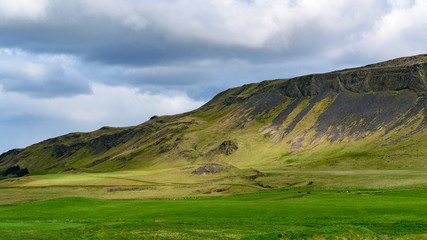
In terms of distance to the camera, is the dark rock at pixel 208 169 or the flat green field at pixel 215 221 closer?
the flat green field at pixel 215 221

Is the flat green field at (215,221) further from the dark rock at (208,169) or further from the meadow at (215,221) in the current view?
the dark rock at (208,169)

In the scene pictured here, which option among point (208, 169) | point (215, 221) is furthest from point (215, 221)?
point (208, 169)

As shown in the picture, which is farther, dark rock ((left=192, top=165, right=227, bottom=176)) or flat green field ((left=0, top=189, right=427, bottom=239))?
dark rock ((left=192, top=165, right=227, bottom=176))

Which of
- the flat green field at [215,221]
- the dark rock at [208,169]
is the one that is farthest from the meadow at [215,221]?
the dark rock at [208,169]

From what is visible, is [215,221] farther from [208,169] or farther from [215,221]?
[208,169]

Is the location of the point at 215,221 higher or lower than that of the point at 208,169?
lower

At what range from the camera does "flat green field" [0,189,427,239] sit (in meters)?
37.7

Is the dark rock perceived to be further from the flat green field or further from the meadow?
the flat green field

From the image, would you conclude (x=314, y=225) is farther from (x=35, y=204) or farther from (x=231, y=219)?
(x=35, y=204)

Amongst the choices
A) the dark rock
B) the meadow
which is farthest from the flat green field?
the dark rock

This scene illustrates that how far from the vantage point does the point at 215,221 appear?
5012cm

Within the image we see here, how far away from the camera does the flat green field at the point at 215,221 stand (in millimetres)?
37656

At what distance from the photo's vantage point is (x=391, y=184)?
98.3 metres

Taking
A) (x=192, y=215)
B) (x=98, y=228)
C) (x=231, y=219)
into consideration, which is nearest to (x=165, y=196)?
(x=192, y=215)
